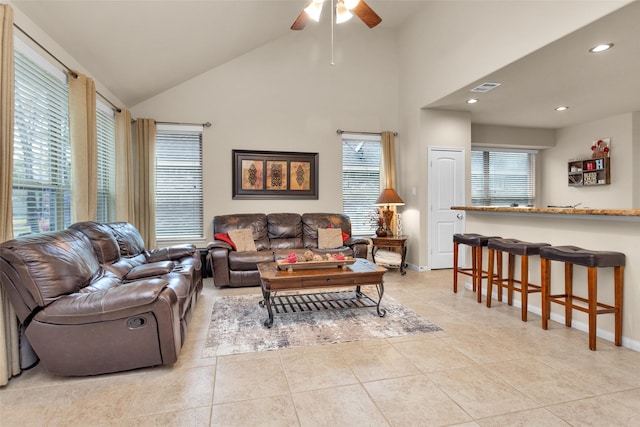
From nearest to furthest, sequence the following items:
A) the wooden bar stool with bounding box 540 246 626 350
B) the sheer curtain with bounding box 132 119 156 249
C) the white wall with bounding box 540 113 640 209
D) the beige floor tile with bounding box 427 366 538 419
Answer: the beige floor tile with bounding box 427 366 538 419, the wooden bar stool with bounding box 540 246 626 350, the sheer curtain with bounding box 132 119 156 249, the white wall with bounding box 540 113 640 209

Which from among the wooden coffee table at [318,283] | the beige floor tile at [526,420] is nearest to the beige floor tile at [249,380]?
the wooden coffee table at [318,283]

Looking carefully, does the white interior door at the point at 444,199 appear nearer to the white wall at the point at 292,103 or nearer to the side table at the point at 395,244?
the side table at the point at 395,244

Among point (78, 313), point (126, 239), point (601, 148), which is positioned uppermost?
point (601, 148)

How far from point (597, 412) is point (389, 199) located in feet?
12.7

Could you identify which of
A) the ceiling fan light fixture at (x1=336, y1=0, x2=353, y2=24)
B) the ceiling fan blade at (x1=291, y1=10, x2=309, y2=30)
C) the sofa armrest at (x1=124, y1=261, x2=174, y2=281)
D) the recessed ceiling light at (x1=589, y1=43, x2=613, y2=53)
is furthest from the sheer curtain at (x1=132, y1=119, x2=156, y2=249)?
the recessed ceiling light at (x1=589, y1=43, x2=613, y2=53)

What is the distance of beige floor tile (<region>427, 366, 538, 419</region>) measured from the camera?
1822 mm

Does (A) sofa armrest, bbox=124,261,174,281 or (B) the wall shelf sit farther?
(B) the wall shelf

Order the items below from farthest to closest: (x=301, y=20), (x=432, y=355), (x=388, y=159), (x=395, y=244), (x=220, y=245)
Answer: (x=388, y=159), (x=395, y=244), (x=220, y=245), (x=301, y=20), (x=432, y=355)

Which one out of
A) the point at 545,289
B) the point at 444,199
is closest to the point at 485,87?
the point at 444,199

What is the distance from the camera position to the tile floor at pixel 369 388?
1.76 m

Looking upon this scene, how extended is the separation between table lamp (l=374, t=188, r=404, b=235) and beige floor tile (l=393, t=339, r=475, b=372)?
117 inches

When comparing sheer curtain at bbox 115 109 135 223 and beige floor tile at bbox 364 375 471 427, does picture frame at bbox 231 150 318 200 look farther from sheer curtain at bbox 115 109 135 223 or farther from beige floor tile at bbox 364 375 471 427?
beige floor tile at bbox 364 375 471 427

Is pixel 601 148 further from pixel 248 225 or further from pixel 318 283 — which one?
pixel 248 225

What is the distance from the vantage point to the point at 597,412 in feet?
5.86
